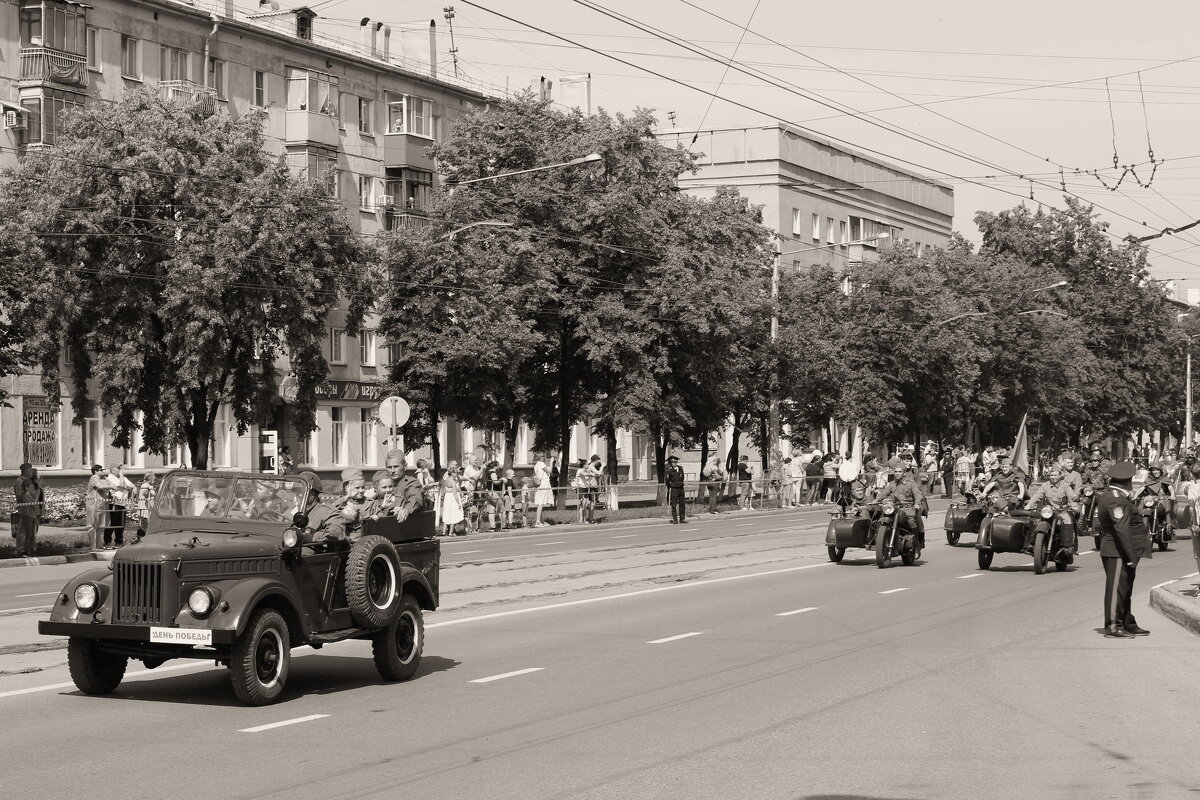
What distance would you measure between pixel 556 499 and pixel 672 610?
26.2m

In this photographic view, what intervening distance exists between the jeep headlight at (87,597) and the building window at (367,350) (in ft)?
152

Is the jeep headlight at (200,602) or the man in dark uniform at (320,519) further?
the man in dark uniform at (320,519)

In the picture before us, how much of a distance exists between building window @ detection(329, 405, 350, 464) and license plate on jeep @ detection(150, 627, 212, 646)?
45.8 m

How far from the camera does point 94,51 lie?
46375 millimetres

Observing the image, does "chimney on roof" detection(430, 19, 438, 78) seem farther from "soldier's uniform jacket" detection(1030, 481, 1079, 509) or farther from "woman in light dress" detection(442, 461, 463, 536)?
"soldier's uniform jacket" detection(1030, 481, 1079, 509)

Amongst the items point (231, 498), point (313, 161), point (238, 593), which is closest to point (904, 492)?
point (231, 498)

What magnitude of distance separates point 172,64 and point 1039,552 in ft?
113

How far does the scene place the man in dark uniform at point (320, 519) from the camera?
11539 millimetres

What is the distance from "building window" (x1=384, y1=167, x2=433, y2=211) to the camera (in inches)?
2253

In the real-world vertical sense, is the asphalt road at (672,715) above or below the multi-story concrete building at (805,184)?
below

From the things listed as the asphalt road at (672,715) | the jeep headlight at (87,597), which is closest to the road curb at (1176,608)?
the asphalt road at (672,715)

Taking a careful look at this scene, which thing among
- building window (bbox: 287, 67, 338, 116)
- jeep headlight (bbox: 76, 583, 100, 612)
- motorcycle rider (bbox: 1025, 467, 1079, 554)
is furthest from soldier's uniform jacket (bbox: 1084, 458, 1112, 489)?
building window (bbox: 287, 67, 338, 116)

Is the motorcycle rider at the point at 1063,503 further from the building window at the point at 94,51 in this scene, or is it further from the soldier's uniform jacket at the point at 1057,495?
the building window at the point at 94,51

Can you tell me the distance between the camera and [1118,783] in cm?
819
